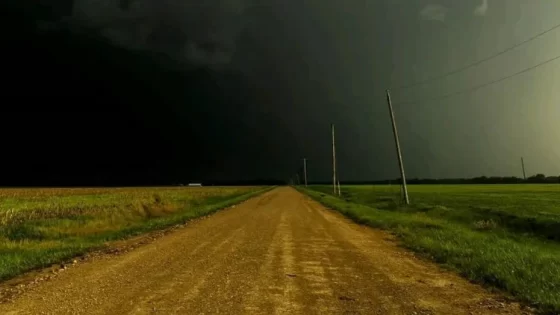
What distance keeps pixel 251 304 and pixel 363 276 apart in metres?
3.37

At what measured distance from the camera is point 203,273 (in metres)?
9.27

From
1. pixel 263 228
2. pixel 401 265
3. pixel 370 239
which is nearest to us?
pixel 401 265

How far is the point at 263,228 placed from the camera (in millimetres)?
19625

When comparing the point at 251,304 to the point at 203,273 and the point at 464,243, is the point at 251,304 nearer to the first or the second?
the point at 203,273

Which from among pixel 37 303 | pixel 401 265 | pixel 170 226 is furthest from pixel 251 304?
pixel 170 226

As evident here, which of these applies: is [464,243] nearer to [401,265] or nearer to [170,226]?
[401,265]

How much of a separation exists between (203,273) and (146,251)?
4533 mm

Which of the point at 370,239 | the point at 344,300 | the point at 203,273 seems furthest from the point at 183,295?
the point at 370,239

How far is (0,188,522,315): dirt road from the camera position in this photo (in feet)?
21.6

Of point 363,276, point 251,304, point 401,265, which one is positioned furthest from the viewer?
point 401,265

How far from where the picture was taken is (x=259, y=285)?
8078 mm

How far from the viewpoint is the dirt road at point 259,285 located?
659cm

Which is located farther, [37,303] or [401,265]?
[401,265]

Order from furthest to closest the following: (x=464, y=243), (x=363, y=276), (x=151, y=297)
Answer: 1. (x=464, y=243)
2. (x=363, y=276)
3. (x=151, y=297)
